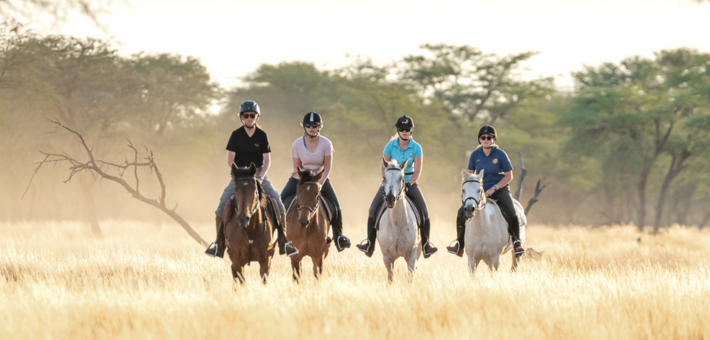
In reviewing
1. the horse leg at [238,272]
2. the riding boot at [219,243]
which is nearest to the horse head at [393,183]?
the horse leg at [238,272]

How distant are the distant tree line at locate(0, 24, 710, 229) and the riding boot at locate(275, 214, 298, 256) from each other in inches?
739

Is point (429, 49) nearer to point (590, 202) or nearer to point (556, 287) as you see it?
point (590, 202)

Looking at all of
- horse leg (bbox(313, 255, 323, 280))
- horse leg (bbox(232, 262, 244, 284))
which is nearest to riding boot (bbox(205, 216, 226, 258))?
horse leg (bbox(232, 262, 244, 284))

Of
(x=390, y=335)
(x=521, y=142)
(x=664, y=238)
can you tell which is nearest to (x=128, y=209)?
(x=521, y=142)

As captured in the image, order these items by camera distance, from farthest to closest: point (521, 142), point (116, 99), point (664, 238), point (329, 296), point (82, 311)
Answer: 1. point (521, 142)
2. point (116, 99)
3. point (664, 238)
4. point (329, 296)
5. point (82, 311)

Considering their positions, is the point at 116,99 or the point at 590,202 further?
the point at 590,202

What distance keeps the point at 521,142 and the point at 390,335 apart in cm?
3472

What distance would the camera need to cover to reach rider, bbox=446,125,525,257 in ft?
38.3

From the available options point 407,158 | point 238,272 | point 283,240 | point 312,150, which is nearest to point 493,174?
point 407,158

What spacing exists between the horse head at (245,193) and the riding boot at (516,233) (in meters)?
4.61

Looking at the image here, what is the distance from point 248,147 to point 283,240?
4.54ft

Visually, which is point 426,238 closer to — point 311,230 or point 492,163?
point 492,163

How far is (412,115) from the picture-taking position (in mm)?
39969

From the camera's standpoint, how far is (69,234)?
29.2m
